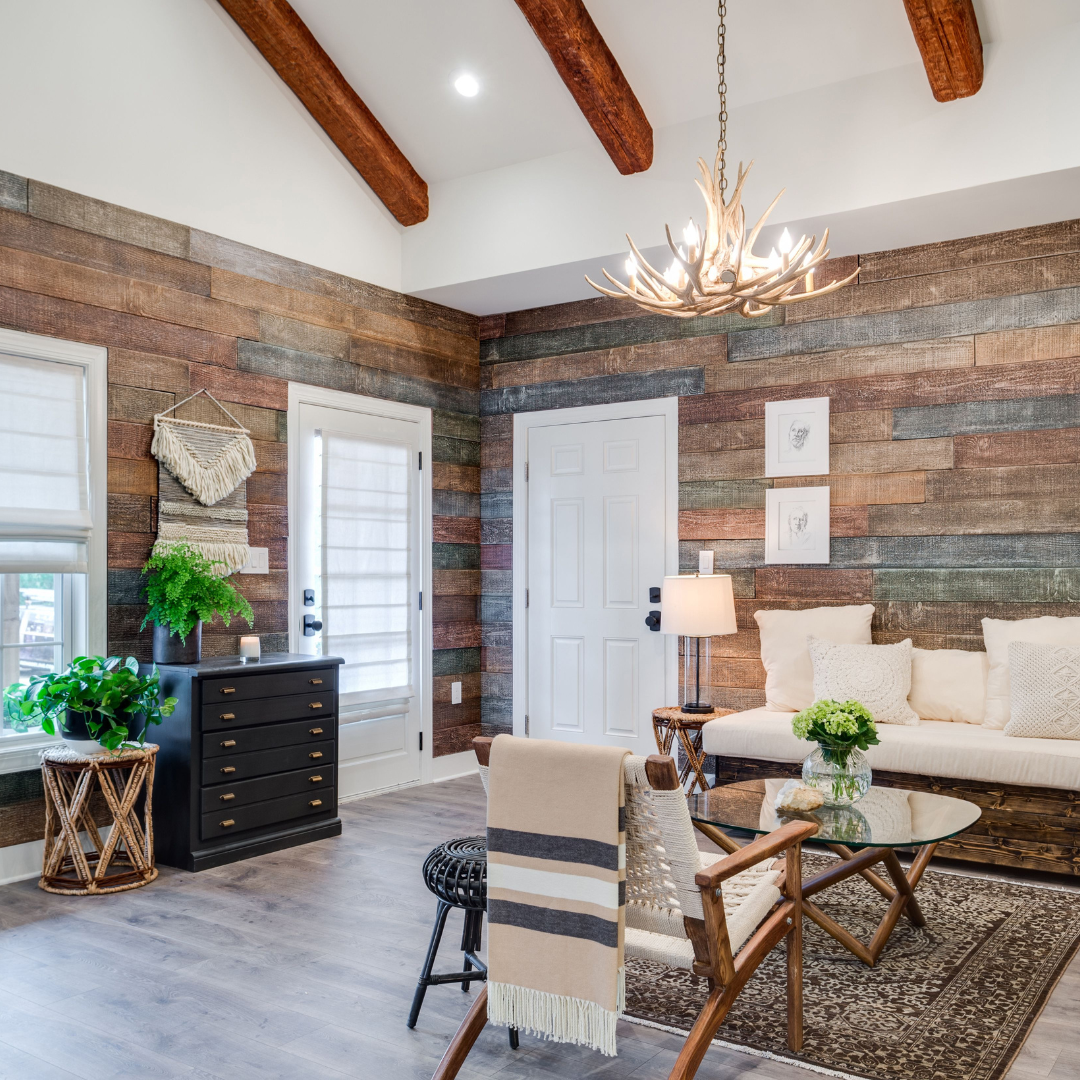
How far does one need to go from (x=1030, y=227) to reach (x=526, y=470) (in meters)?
2.90

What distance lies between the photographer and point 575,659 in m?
5.91

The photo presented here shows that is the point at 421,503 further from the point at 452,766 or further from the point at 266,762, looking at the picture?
the point at 266,762

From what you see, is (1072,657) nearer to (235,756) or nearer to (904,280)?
(904,280)

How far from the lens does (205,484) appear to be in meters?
4.59

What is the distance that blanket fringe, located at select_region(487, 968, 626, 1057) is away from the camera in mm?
2133

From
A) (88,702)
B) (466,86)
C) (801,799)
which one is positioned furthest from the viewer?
(466,86)

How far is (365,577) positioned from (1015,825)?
3271 mm

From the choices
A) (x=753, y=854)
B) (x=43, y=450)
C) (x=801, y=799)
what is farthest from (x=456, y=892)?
(x=43, y=450)

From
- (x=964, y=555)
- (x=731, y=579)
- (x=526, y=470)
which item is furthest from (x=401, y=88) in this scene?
(x=964, y=555)

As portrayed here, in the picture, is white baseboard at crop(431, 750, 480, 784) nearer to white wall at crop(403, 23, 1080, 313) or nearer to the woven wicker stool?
the woven wicker stool

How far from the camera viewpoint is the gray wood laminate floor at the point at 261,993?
2469 millimetres

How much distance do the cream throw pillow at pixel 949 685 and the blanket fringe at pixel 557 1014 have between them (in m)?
2.81

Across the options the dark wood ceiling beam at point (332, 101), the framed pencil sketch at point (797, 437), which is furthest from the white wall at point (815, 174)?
the framed pencil sketch at point (797, 437)

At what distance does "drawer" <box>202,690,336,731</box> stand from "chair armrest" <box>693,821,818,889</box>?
2490 mm
